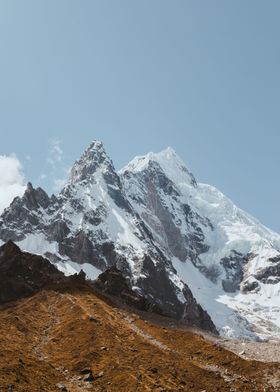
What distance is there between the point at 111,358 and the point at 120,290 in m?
86.5

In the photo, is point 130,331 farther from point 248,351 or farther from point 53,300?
point 53,300

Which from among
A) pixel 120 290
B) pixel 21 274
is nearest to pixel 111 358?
pixel 21 274

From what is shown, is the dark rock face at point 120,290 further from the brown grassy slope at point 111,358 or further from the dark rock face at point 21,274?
the brown grassy slope at point 111,358

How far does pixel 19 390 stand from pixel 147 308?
3619 inches

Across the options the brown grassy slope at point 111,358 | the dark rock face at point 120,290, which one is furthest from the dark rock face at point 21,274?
the brown grassy slope at point 111,358

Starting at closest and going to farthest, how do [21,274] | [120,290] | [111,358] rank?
[111,358] < [21,274] < [120,290]

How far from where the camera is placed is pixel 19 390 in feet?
132

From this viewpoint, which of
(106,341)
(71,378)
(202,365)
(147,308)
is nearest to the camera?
(71,378)

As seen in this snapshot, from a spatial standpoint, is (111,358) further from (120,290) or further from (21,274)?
(120,290)

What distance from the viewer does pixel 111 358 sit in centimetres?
5622

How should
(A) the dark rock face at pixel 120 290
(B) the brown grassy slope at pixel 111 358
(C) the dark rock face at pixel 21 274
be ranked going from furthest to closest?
(A) the dark rock face at pixel 120 290 < (C) the dark rock face at pixel 21 274 < (B) the brown grassy slope at pixel 111 358

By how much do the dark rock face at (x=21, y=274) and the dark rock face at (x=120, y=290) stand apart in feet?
40.7

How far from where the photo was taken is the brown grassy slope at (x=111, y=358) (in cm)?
4709

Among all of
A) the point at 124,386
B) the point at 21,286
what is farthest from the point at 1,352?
the point at 21,286
